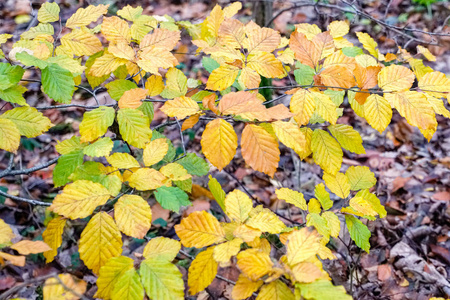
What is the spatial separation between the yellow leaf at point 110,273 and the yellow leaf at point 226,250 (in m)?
0.23

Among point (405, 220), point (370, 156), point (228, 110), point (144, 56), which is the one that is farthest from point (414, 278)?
point (144, 56)

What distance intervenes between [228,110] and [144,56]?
0.41 meters

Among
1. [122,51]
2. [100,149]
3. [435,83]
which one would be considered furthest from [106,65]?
[435,83]

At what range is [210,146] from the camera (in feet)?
2.88

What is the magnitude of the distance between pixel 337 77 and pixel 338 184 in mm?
455

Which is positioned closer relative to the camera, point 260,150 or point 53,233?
point 260,150

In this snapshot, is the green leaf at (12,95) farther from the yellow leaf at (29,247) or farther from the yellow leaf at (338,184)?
the yellow leaf at (338,184)

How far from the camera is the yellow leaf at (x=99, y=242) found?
2.92 ft

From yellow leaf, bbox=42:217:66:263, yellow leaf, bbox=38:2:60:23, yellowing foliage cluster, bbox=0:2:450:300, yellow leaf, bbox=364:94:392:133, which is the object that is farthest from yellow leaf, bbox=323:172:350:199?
yellow leaf, bbox=38:2:60:23

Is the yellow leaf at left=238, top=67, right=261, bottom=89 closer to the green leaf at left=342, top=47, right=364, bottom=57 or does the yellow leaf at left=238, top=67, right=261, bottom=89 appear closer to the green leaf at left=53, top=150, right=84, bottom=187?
the green leaf at left=342, top=47, right=364, bottom=57

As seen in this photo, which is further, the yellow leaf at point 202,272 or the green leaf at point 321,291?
the yellow leaf at point 202,272

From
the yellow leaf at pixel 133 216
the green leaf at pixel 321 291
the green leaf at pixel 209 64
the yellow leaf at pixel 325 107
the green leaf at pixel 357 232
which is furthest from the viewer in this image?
the green leaf at pixel 209 64

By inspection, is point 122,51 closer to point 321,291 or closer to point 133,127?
point 133,127

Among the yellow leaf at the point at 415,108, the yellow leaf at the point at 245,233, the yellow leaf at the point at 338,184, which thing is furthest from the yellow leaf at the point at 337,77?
the yellow leaf at the point at 245,233
